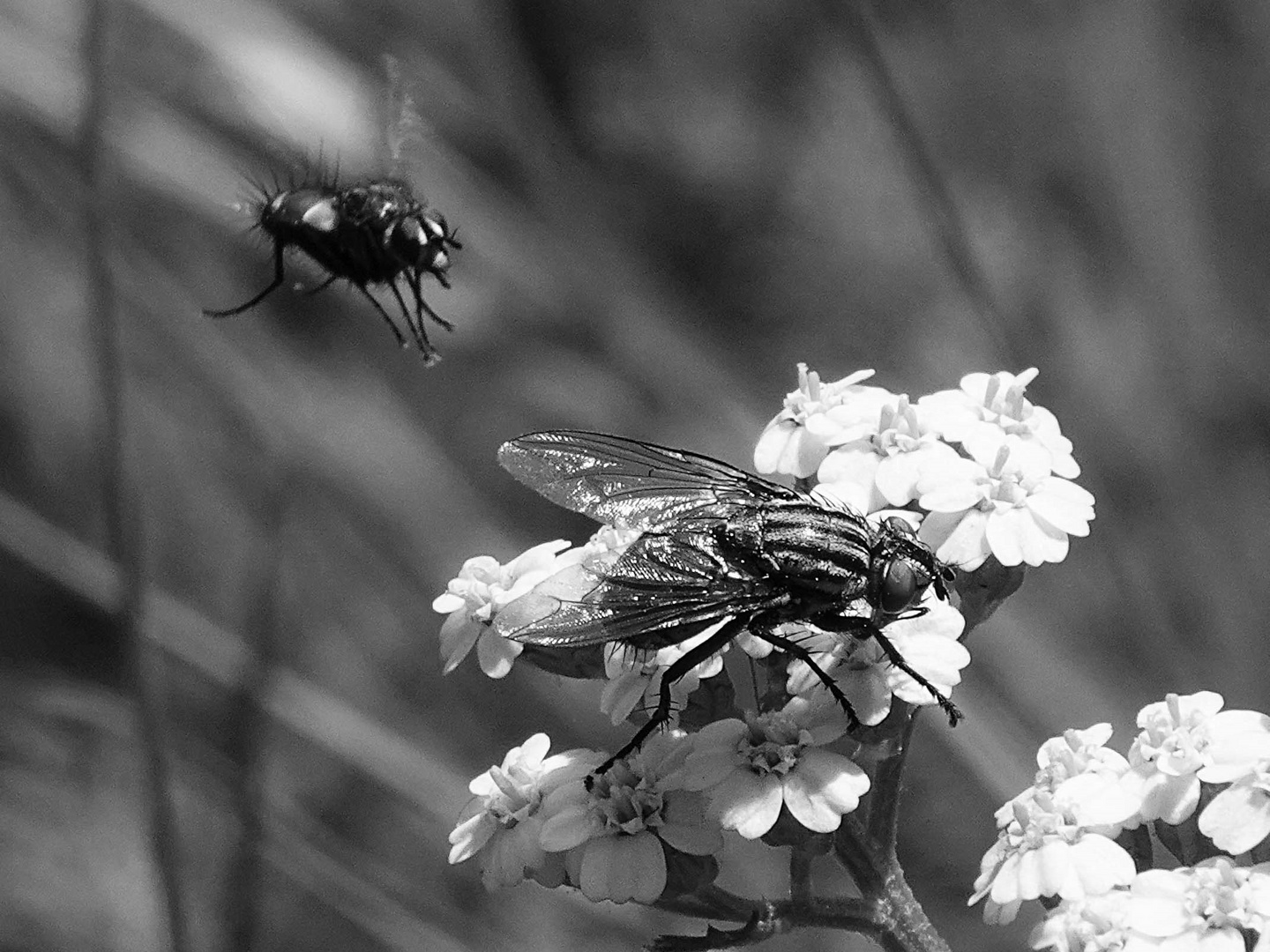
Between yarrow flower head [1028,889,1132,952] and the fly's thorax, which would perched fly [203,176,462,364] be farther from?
yarrow flower head [1028,889,1132,952]

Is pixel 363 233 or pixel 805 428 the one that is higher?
pixel 363 233

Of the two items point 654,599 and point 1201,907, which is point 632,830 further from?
point 1201,907

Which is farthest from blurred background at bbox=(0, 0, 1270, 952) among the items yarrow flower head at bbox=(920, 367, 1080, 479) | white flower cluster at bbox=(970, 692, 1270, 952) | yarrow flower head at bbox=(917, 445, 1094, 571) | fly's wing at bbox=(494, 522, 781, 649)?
fly's wing at bbox=(494, 522, 781, 649)

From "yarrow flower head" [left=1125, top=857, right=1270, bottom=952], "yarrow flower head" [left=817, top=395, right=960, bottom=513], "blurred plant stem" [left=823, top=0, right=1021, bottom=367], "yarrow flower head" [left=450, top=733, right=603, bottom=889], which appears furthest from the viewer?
"blurred plant stem" [left=823, top=0, right=1021, bottom=367]

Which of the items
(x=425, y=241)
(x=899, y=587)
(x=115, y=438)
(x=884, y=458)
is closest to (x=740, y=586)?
(x=899, y=587)

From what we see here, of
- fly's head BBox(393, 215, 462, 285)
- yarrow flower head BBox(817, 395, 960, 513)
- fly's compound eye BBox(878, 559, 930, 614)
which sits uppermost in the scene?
fly's head BBox(393, 215, 462, 285)

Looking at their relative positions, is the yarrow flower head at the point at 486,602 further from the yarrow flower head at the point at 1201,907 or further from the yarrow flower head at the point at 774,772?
the yarrow flower head at the point at 1201,907

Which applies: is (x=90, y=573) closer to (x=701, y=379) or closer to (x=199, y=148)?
(x=199, y=148)

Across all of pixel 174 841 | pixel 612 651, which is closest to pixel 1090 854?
pixel 612 651

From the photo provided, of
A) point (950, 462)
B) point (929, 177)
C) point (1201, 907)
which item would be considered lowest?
point (1201, 907)
